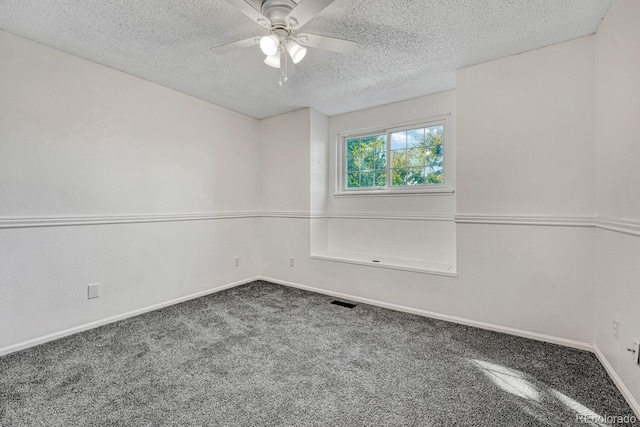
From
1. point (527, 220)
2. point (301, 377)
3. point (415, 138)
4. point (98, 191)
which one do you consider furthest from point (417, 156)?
point (98, 191)

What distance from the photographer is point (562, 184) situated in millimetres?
2184

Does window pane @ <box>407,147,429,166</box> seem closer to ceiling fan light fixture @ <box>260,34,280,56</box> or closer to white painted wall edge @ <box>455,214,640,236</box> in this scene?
white painted wall edge @ <box>455,214,640,236</box>

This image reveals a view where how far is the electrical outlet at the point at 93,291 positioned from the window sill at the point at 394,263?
224 cm

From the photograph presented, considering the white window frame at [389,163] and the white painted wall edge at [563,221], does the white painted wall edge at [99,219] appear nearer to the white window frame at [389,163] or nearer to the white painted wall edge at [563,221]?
the white window frame at [389,163]

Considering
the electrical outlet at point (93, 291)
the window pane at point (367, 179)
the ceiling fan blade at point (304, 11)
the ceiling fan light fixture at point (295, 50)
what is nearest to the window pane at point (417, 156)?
the window pane at point (367, 179)

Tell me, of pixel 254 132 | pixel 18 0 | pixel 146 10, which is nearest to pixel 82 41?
pixel 18 0

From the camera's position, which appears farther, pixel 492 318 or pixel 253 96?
pixel 253 96

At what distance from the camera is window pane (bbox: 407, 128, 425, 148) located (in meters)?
3.42

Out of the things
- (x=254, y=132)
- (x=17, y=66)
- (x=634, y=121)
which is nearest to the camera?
(x=634, y=121)

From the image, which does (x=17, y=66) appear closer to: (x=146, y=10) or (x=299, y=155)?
(x=146, y=10)

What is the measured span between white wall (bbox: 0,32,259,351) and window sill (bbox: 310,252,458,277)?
144cm

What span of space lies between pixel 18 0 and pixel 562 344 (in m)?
4.53

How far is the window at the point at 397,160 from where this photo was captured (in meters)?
3.31

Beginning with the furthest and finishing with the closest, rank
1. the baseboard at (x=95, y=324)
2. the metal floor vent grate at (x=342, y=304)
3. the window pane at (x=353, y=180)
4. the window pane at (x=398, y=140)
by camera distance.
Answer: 1. the window pane at (x=353, y=180)
2. the window pane at (x=398, y=140)
3. the metal floor vent grate at (x=342, y=304)
4. the baseboard at (x=95, y=324)
